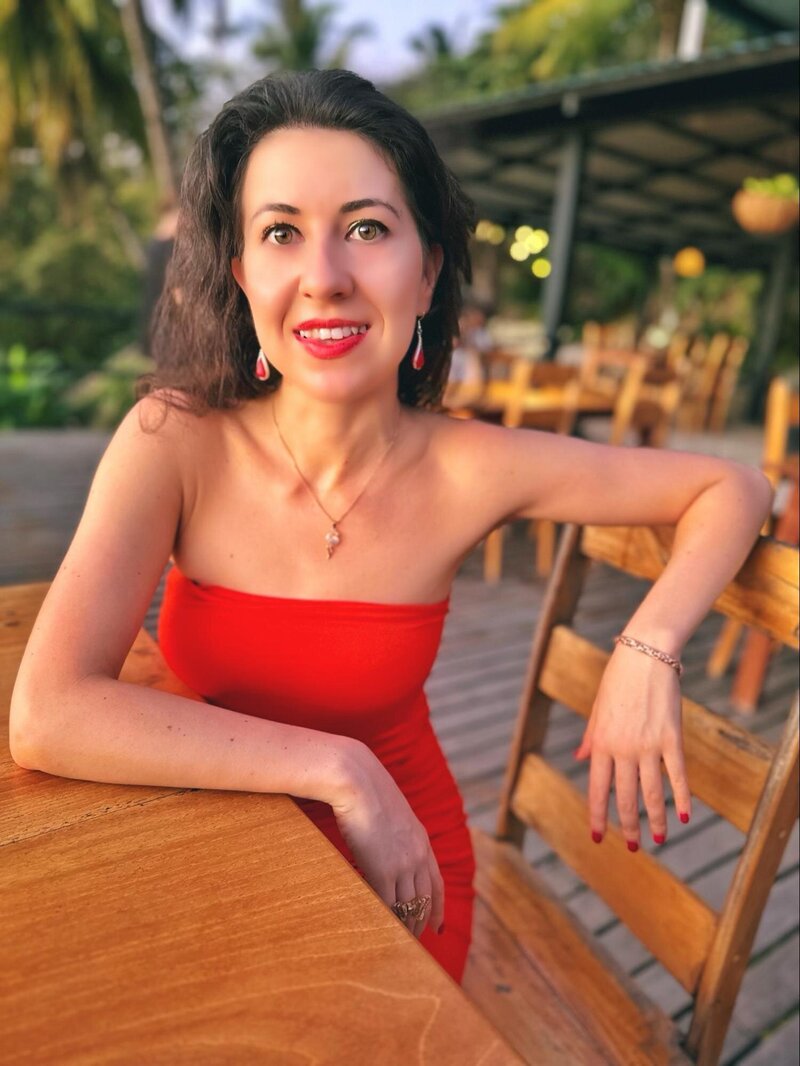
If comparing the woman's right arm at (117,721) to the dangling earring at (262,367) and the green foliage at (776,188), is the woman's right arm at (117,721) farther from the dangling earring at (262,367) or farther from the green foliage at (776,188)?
the green foliage at (776,188)

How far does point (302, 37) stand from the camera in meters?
18.2

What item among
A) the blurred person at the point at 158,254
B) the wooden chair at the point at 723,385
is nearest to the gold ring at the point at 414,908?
the blurred person at the point at 158,254

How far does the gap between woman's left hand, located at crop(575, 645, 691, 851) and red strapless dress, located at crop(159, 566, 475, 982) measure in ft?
0.97

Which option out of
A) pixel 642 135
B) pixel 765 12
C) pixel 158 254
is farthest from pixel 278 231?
pixel 765 12

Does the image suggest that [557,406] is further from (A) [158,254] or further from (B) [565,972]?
(B) [565,972]

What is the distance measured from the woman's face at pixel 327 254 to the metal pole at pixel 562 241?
575 cm

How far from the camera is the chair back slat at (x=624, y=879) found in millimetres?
1022

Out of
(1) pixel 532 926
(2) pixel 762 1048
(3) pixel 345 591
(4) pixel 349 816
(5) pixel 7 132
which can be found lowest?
(2) pixel 762 1048

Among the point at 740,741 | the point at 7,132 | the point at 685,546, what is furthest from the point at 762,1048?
the point at 7,132

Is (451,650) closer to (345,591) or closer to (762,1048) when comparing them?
(762,1048)

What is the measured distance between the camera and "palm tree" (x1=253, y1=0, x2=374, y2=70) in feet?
60.3

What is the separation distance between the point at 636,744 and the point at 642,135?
684cm

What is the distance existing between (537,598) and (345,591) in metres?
3.06

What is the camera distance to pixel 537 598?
4066 millimetres
